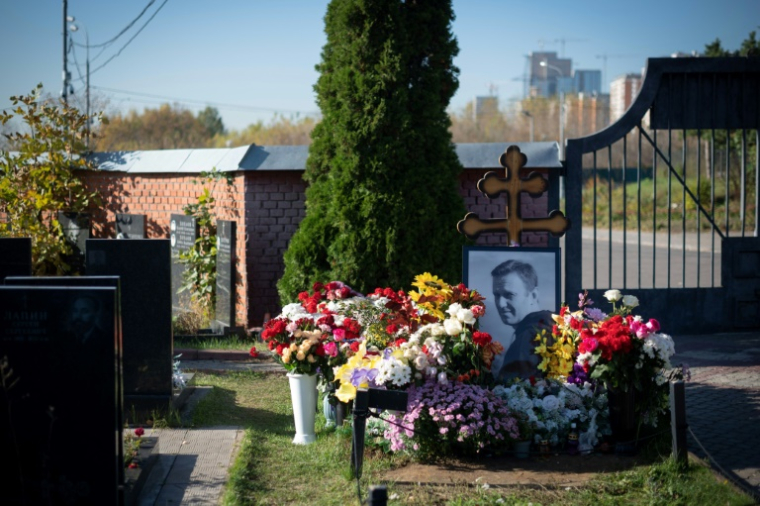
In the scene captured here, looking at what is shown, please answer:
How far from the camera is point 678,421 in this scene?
538 cm

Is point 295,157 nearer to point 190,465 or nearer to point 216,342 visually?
point 216,342

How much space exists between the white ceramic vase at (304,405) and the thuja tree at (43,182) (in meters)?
6.06

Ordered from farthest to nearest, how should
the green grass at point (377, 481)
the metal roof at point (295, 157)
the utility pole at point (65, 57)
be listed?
the utility pole at point (65, 57)
the metal roof at point (295, 157)
the green grass at point (377, 481)

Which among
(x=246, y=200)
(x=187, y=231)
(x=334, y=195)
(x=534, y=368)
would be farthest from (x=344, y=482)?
(x=187, y=231)

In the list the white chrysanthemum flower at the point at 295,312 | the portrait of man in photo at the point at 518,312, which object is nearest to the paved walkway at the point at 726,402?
the portrait of man in photo at the point at 518,312

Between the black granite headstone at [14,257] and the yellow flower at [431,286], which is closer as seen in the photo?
the yellow flower at [431,286]

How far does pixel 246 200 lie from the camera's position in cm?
1050

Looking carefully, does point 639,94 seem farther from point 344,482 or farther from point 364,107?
point 344,482

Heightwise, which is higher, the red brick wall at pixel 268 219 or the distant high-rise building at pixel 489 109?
the distant high-rise building at pixel 489 109

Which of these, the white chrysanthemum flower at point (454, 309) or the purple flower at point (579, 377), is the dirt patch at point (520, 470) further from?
the white chrysanthemum flower at point (454, 309)

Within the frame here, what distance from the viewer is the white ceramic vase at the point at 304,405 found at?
20.3 ft

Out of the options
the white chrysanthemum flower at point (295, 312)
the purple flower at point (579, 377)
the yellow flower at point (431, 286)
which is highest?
the yellow flower at point (431, 286)

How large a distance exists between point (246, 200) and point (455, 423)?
5.71 m

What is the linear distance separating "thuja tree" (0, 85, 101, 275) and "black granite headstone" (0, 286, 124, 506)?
6656 mm
